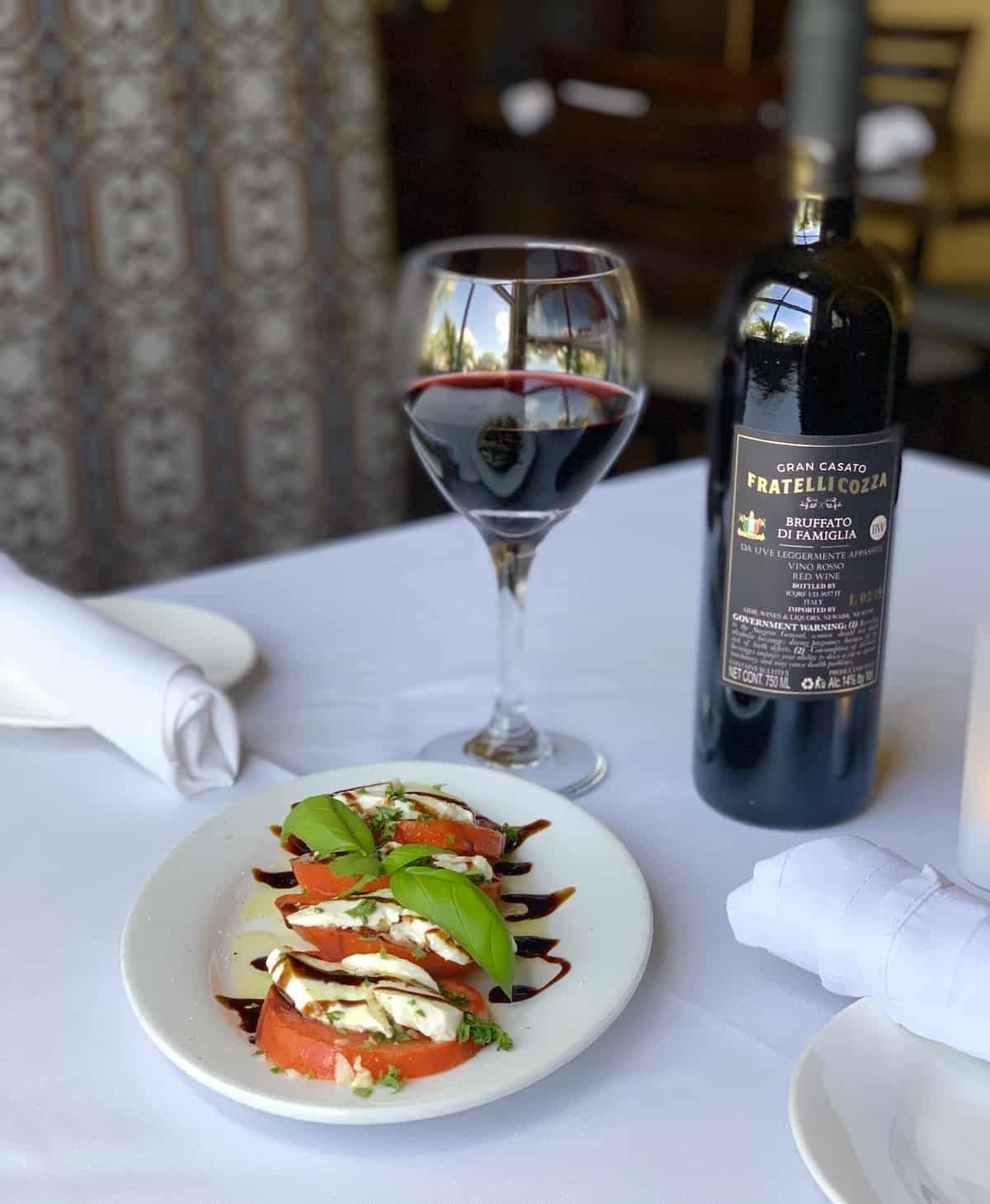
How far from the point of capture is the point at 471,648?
0.93 metres

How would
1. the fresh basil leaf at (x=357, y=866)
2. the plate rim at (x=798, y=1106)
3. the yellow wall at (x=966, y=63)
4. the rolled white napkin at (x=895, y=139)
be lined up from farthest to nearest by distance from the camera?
the yellow wall at (x=966, y=63)
the rolled white napkin at (x=895, y=139)
the fresh basil leaf at (x=357, y=866)
the plate rim at (x=798, y=1106)

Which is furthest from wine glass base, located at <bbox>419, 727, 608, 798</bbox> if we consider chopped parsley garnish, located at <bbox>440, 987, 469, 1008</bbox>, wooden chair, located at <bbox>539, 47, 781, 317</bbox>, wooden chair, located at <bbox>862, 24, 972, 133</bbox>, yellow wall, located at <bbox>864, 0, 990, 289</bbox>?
yellow wall, located at <bbox>864, 0, 990, 289</bbox>

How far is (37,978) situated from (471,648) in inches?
16.2

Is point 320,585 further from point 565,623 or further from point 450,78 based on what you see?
point 450,78

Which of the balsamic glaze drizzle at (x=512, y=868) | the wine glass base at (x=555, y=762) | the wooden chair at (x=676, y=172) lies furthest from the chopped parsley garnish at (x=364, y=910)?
the wooden chair at (x=676, y=172)

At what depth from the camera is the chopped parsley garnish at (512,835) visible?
2.09ft

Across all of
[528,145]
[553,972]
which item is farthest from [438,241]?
[553,972]

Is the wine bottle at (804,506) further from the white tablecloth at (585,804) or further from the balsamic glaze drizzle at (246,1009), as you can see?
the balsamic glaze drizzle at (246,1009)

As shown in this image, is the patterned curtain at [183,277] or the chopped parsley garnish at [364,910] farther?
the patterned curtain at [183,277]

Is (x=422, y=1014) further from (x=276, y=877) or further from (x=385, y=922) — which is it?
(x=276, y=877)

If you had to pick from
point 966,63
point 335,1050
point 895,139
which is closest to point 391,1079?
point 335,1050

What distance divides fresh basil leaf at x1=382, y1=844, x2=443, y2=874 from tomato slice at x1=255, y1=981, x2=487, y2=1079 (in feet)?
0.22

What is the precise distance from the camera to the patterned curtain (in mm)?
1849

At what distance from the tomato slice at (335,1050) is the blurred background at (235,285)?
1.59 meters
